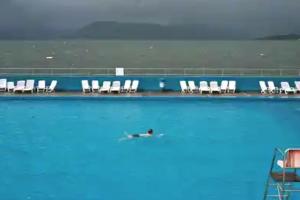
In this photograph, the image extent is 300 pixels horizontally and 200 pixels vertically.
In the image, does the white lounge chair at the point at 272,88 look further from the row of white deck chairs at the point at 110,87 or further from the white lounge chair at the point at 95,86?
the white lounge chair at the point at 95,86

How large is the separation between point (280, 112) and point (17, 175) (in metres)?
9.01

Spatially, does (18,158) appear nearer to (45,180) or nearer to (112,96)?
(45,180)

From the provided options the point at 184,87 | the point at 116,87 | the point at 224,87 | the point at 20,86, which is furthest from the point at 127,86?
the point at 20,86

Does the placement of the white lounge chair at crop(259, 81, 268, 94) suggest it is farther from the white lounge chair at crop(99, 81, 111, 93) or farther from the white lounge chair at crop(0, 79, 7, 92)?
the white lounge chair at crop(0, 79, 7, 92)

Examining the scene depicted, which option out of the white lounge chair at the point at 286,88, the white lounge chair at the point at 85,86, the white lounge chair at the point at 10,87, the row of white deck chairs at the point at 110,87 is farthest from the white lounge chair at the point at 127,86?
the white lounge chair at the point at 286,88

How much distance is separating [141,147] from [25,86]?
319 inches

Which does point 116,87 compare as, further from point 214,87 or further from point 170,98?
point 214,87

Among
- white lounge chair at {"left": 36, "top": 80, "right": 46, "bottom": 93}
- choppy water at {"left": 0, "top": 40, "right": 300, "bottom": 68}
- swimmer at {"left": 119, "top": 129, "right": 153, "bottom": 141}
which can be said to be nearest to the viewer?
swimmer at {"left": 119, "top": 129, "right": 153, "bottom": 141}

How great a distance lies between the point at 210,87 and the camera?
1773 centimetres

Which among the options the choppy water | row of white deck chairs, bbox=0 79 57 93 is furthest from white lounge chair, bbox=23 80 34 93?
the choppy water

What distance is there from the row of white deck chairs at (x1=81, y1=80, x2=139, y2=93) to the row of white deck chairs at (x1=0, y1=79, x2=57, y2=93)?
4.08 ft

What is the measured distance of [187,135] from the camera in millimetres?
12672

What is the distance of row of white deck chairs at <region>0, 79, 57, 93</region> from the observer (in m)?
17.9

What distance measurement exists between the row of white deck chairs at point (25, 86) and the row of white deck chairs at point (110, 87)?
48.9 inches
